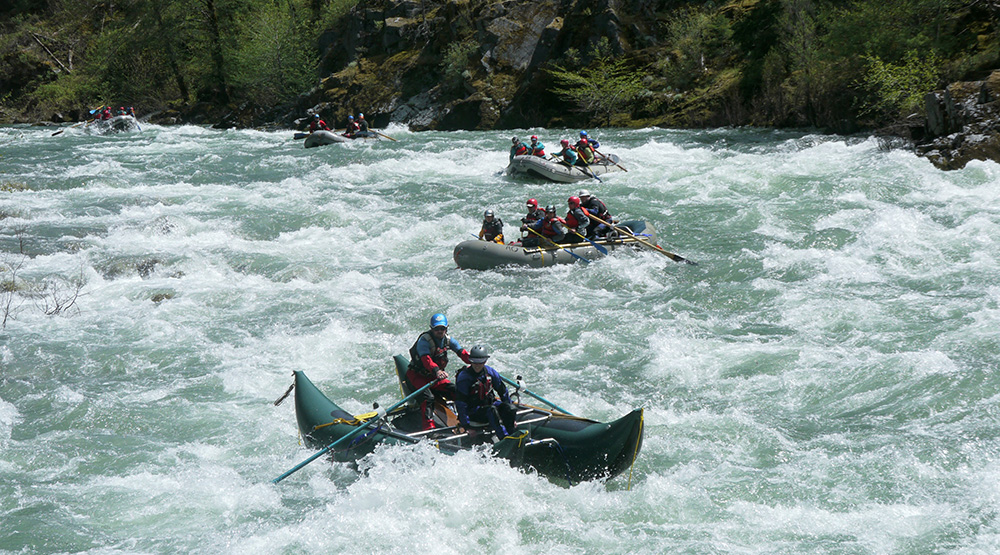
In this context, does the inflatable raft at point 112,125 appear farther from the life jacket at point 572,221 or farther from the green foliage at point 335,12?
the life jacket at point 572,221

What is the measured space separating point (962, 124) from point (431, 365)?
46.7 ft

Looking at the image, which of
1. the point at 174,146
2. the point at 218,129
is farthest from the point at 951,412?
the point at 218,129

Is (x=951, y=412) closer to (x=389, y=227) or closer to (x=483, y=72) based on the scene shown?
(x=389, y=227)

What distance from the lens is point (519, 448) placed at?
270 inches

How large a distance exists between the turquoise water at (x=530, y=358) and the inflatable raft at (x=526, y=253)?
21 cm

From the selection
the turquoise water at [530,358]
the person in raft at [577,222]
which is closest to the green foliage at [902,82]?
the turquoise water at [530,358]

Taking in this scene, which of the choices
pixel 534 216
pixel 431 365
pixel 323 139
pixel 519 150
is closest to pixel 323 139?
pixel 323 139

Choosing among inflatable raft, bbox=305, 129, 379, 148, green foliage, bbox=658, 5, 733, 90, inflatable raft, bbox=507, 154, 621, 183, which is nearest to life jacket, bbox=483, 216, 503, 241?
inflatable raft, bbox=507, 154, 621, 183

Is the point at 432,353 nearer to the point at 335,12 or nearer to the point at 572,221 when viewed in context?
the point at 572,221

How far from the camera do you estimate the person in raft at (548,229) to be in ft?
43.9

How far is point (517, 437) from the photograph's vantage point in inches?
272

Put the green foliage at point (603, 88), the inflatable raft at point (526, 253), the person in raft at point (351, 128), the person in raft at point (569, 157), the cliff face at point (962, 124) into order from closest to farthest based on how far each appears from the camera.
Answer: the inflatable raft at point (526, 253)
the cliff face at point (962, 124)
the person in raft at point (569, 157)
the person in raft at point (351, 128)
the green foliage at point (603, 88)

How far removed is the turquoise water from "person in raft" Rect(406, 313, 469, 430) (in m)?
0.67

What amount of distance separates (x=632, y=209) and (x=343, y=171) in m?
8.62
